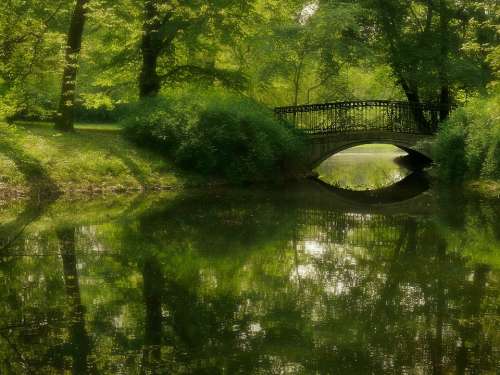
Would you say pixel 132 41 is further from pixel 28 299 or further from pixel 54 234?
pixel 28 299

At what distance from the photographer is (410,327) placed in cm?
809

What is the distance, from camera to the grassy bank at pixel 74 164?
777 inches

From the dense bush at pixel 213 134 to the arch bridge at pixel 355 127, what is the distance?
2.52 meters

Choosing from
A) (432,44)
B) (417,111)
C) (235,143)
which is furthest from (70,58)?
(432,44)

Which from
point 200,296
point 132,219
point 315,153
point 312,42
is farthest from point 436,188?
point 200,296

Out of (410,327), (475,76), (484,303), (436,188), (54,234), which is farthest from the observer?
(475,76)

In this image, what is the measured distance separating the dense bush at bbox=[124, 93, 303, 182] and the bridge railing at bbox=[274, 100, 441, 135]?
2578 millimetres

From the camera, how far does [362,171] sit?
33.7 m

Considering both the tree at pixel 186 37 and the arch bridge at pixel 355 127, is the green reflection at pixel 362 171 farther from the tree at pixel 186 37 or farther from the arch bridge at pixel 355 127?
the tree at pixel 186 37

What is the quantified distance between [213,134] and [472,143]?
335 inches

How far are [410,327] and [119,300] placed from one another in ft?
12.3

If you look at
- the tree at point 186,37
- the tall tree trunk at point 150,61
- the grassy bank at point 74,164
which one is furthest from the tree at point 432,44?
the grassy bank at point 74,164

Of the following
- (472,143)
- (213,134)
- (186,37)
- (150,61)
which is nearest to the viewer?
(472,143)

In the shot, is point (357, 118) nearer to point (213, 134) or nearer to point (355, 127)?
point (355, 127)
